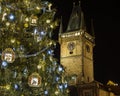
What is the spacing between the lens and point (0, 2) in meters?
14.1

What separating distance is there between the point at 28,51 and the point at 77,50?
157ft

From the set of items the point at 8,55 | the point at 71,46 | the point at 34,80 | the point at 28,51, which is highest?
the point at 71,46

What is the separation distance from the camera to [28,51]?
1479cm

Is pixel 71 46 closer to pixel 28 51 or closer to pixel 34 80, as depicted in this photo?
pixel 28 51

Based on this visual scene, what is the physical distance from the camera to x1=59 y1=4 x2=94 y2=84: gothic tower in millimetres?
61281

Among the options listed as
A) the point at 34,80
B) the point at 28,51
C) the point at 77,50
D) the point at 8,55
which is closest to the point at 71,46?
the point at 77,50

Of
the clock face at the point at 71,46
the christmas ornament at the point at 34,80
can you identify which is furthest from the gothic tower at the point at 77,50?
the christmas ornament at the point at 34,80

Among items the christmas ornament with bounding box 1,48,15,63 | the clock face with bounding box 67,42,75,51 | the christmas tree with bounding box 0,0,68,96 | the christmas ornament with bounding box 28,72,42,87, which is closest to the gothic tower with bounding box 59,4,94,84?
the clock face with bounding box 67,42,75,51

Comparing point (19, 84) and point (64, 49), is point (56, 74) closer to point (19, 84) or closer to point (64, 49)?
point (19, 84)

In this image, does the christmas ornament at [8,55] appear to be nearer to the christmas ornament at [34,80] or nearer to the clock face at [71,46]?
the christmas ornament at [34,80]

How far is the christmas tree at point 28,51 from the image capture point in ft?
44.7

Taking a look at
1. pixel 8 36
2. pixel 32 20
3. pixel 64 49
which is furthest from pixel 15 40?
pixel 64 49

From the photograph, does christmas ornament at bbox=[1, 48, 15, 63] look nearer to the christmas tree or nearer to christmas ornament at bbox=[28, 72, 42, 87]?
the christmas tree

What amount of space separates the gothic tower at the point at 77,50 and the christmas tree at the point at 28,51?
44.5m
